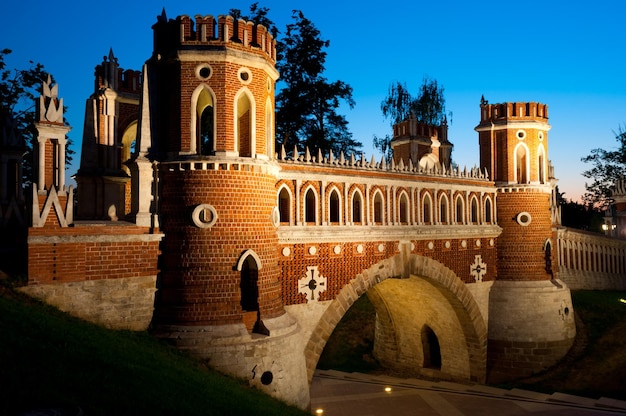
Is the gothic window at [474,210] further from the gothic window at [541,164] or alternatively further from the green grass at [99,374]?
the green grass at [99,374]

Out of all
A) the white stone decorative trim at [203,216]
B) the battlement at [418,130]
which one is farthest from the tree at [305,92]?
the white stone decorative trim at [203,216]

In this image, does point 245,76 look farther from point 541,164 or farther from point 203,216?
point 541,164

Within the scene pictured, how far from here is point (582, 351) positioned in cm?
2103

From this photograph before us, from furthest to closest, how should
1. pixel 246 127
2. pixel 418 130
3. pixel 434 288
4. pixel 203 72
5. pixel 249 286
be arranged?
pixel 418 130 → pixel 434 288 → pixel 246 127 → pixel 249 286 → pixel 203 72

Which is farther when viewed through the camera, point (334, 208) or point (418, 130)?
point (418, 130)

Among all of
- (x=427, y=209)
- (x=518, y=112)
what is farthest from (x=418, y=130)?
(x=427, y=209)

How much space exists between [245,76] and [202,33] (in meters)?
1.45

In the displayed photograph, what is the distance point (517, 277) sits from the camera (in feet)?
71.1

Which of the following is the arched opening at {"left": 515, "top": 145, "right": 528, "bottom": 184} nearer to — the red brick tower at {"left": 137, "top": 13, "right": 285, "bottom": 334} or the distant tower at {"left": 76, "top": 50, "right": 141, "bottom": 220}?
the red brick tower at {"left": 137, "top": 13, "right": 285, "bottom": 334}

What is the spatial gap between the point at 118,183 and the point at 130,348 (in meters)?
9.11

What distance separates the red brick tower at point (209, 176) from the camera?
12.0 m

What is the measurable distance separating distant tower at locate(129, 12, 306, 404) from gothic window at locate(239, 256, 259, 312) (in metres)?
0.03

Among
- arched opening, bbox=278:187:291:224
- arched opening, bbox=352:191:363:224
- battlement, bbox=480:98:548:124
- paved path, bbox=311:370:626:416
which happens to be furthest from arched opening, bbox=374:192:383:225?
battlement, bbox=480:98:548:124

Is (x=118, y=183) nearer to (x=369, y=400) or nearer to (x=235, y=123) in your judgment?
(x=235, y=123)
